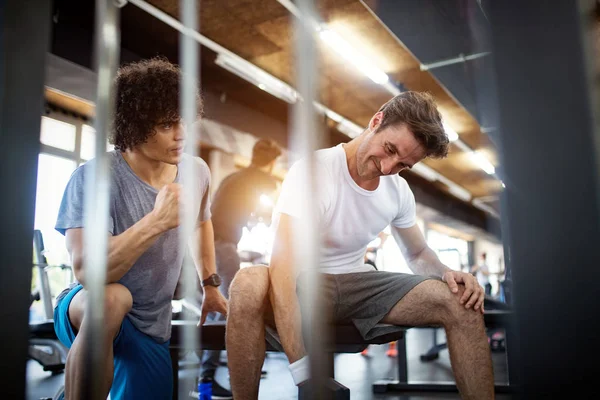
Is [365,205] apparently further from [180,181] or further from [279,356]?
[279,356]

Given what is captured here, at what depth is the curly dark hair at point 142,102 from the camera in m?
1.26

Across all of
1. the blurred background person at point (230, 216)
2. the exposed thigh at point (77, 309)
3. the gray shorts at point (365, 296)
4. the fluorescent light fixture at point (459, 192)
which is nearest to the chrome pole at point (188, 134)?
the exposed thigh at point (77, 309)

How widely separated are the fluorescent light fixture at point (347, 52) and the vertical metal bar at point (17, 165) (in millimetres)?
4027

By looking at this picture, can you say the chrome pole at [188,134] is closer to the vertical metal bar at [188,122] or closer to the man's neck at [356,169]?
the vertical metal bar at [188,122]

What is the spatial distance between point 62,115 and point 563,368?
529 centimetres

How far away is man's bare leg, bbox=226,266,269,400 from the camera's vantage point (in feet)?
4.24

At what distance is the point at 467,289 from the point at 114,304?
2.82 ft

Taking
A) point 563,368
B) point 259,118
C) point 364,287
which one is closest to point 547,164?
point 563,368

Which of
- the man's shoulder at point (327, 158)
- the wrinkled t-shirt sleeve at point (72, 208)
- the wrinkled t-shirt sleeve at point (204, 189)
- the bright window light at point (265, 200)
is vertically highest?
the bright window light at point (265, 200)

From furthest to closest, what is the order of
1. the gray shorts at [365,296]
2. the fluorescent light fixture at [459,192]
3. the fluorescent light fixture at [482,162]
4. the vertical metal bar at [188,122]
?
the fluorescent light fixture at [459,192] < the fluorescent light fixture at [482,162] < the gray shorts at [365,296] < the vertical metal bar at [188,122]

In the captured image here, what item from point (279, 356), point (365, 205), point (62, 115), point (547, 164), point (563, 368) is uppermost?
point (62, 115)

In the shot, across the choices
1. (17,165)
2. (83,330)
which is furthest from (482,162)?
(17,165)

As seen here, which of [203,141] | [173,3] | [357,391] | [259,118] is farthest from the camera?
[259,118]

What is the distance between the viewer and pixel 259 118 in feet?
24.4
